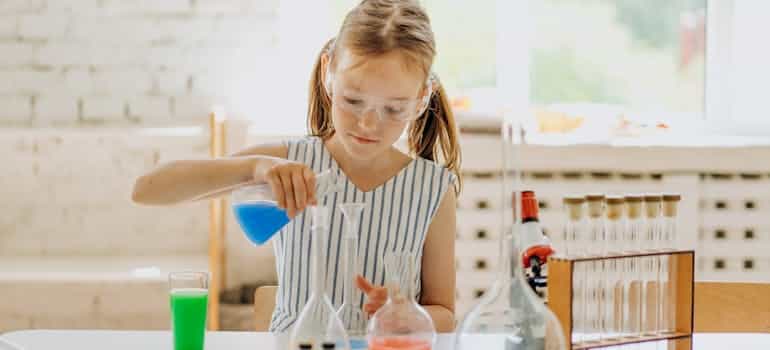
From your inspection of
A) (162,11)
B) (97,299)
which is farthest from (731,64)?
(97,299)

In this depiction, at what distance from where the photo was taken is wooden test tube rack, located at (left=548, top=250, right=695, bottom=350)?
1.21 meters

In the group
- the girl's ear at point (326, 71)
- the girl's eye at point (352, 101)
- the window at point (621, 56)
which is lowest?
the girl's eye at point (352, 101)

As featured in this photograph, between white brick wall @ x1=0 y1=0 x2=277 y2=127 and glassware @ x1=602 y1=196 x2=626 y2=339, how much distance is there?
2.41 metres

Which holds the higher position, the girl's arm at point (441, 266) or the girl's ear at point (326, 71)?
the girl's ear at point (326, 71)

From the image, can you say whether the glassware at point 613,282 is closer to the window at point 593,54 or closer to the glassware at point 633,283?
the glassware at point 633,283

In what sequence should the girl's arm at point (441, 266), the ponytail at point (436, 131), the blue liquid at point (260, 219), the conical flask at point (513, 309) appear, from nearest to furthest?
the conical flask at point (513, 309) < the blue liquid at point (260, 219) < the girl's arm at point (441, 266) < the ponytail at point (436, 131)

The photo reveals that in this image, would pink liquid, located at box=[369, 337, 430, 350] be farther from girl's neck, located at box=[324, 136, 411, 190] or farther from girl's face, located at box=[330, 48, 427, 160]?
girl's neck, located at box=[324, 136, 411, 190]

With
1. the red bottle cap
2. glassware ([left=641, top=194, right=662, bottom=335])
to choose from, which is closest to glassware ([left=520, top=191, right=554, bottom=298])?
the red bottle cap

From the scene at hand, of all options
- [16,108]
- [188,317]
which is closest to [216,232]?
[16,108]

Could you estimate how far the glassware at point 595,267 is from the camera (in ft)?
4.02

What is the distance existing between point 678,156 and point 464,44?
875 millimetres

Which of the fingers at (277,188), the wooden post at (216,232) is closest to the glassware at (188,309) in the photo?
the fingers at (277,188)

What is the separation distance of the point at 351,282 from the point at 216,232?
176cm

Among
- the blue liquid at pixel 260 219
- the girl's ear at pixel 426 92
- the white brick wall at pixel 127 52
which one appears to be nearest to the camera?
the blue liquid at pixel 260 219
